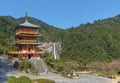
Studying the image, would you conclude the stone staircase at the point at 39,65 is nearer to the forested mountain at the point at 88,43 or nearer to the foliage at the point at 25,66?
the foliage at the point at 25,66

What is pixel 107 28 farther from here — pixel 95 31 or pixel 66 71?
pixel 66 71

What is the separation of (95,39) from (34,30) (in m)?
66.4

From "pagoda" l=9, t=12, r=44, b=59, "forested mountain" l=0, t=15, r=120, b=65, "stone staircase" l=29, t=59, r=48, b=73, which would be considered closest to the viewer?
"stone staircase" l=29, t=59, r=48, b=73

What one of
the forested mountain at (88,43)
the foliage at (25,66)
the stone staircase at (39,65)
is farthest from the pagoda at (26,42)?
the forested mountain at (88,43)

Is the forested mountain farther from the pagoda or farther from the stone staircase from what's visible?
the stone staircase

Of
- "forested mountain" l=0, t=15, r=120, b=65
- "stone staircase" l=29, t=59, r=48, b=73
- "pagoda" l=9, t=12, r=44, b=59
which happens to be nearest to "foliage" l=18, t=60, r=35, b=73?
"stone staircase" l=29, t=59, r=48, b=73

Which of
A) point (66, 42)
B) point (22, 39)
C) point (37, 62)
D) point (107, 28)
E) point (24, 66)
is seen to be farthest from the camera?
point (107, 28)

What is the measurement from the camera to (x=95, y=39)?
Answer: 388ft

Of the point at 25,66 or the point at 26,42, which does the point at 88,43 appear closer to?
the point at 26,42

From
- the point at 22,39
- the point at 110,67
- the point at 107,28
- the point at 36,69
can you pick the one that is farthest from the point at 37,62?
the point at 107,28

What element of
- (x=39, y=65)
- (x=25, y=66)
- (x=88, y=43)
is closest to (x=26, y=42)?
(x=39, y=65)

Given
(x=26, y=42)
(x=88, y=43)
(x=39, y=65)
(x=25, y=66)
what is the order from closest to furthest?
1. (x=25, y=66)
2. (x=39, y=65)
3. (x=26, y=42)
4. (x=88, y=43)

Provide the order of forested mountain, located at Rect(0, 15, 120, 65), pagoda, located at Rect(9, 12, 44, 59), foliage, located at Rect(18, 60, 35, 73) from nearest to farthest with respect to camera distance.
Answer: foliage, located at Rect(18, 60, 35, 73), pagoda, located at Rect(9, 12, 44, 59), forested mountain, located at Rect(0, 15, 120, 65)

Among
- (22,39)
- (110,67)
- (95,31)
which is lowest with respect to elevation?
(110,67)
